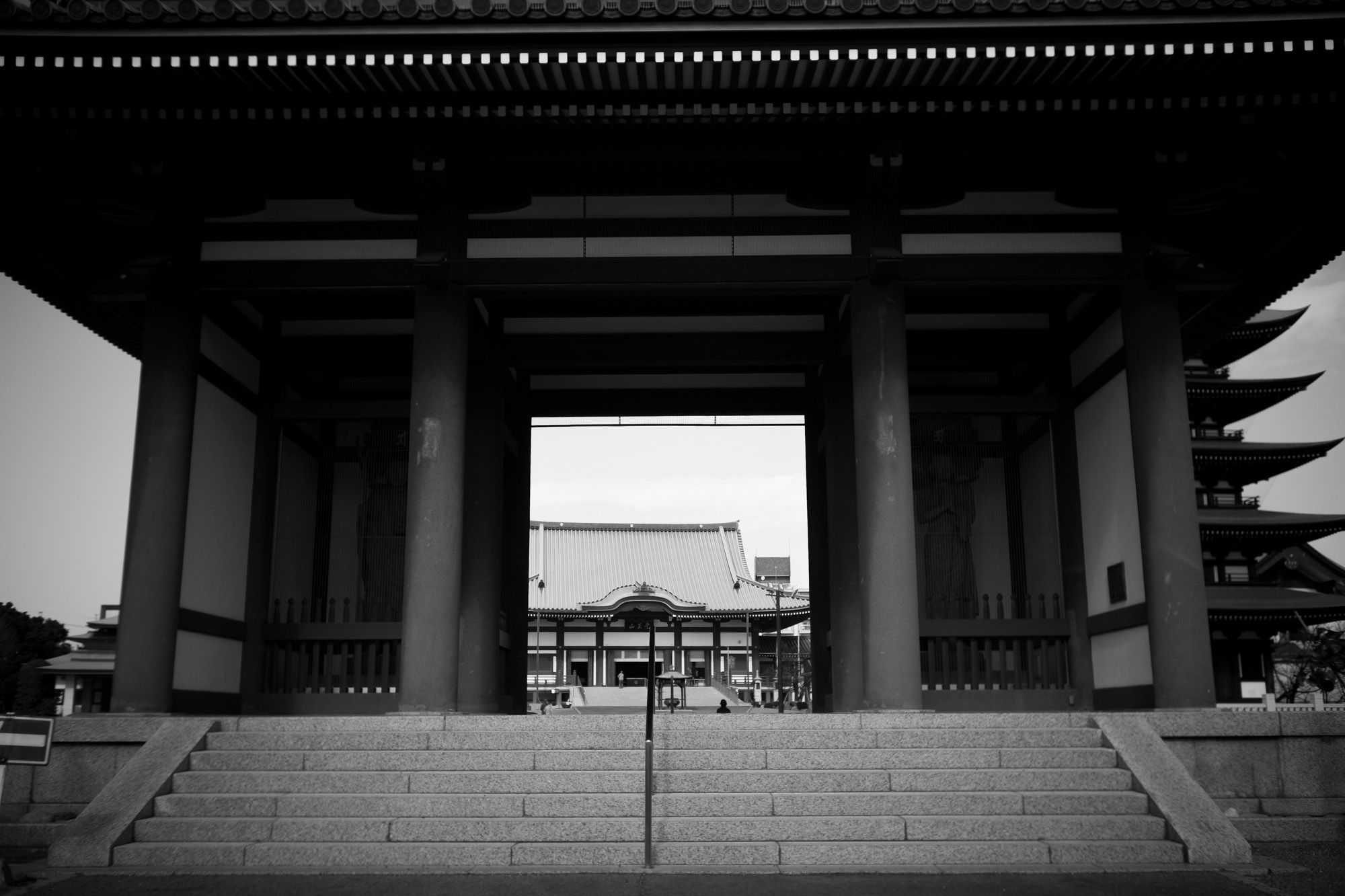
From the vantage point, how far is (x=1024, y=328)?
11.6 m

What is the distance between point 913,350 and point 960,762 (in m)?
5.51

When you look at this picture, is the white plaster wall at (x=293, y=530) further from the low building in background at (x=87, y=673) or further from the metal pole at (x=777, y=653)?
the low building in background at (x=87, y=673)

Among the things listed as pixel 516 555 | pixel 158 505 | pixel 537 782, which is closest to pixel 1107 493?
pixel 537 782

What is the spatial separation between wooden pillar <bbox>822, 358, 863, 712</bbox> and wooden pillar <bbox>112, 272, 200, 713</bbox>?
240 inches

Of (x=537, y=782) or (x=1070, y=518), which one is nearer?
(x=537, y=782)

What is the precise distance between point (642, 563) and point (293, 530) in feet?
89.5

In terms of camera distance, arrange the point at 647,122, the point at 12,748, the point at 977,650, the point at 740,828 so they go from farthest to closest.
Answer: the point at 977,650, the point at 647,122, the point at 740,828, the point at 12,748

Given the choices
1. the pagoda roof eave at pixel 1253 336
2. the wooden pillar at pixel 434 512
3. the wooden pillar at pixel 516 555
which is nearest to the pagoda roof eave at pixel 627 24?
the wooden pillar at pixel 434 512

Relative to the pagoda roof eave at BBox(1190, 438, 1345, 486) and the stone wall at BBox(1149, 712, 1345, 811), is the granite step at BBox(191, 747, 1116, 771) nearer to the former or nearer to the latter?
the stone wall at BBox(1149, 712, 1345, 811)

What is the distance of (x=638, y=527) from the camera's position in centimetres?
4009

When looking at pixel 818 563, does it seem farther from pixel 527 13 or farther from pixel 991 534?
pixel 527 13

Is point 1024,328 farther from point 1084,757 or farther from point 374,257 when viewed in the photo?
point 374,257

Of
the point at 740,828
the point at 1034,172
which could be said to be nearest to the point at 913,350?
the point at 1034,172

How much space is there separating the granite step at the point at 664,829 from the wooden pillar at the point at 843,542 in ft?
14.3
